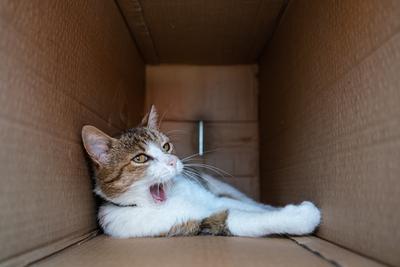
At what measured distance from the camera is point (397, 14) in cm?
70

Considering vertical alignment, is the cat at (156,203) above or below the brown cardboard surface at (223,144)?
below

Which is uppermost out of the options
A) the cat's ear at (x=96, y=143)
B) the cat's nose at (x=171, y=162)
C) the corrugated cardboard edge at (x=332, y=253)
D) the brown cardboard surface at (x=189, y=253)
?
the cat's ear at (x=96, y=143)

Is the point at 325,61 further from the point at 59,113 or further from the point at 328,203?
the point at 59,113

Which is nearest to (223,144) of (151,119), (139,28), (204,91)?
(204,91)

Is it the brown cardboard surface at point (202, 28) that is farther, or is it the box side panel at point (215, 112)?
the box side panel at point (215, 112)

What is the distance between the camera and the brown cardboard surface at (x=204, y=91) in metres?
2.15

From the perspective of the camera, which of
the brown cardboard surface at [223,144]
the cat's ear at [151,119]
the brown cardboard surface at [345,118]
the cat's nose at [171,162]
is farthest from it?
the brown cardboard surface at [223,144]

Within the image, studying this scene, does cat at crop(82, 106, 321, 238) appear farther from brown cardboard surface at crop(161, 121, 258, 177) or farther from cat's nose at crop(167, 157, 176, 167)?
brown cardboard surface at crop(161, 121, 258, 177)

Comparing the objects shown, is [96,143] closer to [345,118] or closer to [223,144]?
[345,118]

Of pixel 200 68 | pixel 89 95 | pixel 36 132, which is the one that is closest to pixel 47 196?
pixel 36 132

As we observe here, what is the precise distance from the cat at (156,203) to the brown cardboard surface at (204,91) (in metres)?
0.69

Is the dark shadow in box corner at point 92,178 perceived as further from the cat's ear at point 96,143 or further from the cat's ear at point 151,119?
the cat's ear at point 151,119

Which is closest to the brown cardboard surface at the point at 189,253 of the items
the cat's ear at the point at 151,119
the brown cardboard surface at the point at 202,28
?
the cat's ear at the point at 151,119

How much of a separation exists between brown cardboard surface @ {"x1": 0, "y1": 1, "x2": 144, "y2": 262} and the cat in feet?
0.22
